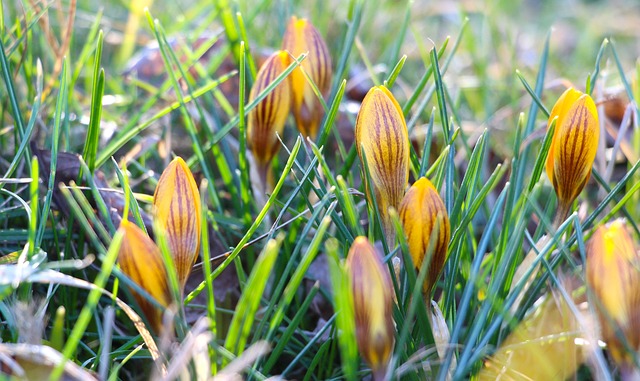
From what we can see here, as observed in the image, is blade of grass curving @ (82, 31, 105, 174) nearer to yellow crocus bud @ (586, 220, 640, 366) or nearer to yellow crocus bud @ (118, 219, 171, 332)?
yellow crocus bud @ (118, 219, 171, 332)

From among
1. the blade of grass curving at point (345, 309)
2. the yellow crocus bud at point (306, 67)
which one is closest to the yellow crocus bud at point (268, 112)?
the yellow crocus bud at point (306, 67)

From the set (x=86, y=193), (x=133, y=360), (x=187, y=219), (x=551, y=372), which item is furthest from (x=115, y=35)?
(x=551, y=372)

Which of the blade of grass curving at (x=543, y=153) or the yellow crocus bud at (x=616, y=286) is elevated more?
the blade of grass curving at (x=543, y=153)

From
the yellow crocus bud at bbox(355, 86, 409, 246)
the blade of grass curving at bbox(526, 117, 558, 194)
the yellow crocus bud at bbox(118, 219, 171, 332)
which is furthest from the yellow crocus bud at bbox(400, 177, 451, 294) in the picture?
the yellow crocus bud at bbox(118, 219, 171, 332)

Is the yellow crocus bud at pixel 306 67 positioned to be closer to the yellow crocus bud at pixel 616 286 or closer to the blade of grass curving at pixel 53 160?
the blade of grass curving at pixel 53 160

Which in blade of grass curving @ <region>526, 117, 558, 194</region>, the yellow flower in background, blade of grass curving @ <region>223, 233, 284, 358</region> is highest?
blade of grass curving @ <region>526, 117, 558, 194</region>

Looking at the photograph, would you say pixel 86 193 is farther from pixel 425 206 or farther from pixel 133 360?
pixel 425 206
